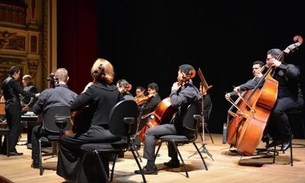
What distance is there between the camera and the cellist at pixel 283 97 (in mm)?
4922

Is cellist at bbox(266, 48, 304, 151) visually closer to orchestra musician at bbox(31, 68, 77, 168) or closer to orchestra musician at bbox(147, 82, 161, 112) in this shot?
orchestra musician at bbox(147, 82, 161, 112)

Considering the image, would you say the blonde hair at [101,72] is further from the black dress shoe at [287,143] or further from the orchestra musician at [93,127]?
the black dress shoe at [287,143]

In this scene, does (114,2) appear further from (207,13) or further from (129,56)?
(207,13)

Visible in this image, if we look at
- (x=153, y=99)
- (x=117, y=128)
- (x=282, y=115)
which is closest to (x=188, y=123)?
(x=117, y=128)

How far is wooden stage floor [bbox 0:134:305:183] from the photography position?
428 cm

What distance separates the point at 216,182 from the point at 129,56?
710cm

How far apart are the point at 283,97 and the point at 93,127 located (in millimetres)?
2558

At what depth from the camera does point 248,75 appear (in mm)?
8430

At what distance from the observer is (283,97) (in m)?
5.16

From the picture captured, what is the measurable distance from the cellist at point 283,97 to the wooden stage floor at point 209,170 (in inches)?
13.8

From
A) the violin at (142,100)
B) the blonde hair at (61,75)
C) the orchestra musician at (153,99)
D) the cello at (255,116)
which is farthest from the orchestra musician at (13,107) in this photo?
the cello at (255,116)

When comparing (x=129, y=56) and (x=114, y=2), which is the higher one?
(x=114, y=2)

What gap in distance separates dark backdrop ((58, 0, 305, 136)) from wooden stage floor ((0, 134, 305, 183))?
283cm

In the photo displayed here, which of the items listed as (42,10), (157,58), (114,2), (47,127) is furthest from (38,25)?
(47,127)
